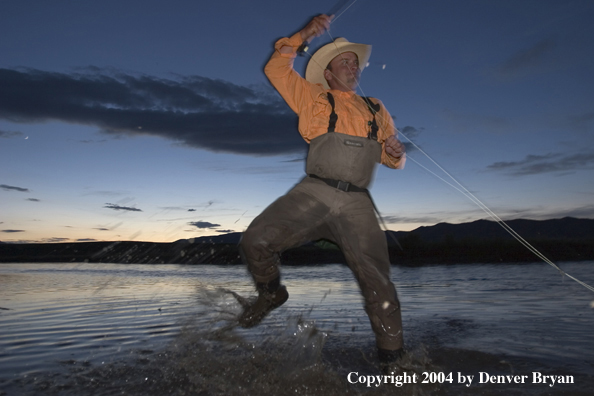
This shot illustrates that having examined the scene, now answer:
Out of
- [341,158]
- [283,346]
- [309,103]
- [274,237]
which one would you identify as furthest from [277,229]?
[283,346]

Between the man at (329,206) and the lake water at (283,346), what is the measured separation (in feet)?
1.86

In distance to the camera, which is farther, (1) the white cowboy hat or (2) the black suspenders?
(1) the white cowboy hat

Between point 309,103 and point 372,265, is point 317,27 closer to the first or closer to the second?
point 309,103

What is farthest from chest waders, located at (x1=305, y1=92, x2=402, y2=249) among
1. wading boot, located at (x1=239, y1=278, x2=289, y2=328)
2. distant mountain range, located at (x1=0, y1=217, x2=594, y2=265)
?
distant mountain range, located at (x1=0, y1=217, x2=594, y2=265)

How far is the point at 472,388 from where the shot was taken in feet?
10.7

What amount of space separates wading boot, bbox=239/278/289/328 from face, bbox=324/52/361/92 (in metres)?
1.80

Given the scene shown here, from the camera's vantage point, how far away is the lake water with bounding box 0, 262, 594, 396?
11.0 feet

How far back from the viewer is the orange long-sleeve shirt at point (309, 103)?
3496 millimetres

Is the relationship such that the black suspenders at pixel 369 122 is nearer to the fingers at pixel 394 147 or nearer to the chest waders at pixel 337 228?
the chest waders at pixel 337 228

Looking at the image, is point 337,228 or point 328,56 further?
point 328,56

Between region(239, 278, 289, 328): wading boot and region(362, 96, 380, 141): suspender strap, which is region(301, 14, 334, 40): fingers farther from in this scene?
region(239, 278, 289, 328): wading boot

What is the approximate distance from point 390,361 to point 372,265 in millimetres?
740

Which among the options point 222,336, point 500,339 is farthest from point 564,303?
point 222,336

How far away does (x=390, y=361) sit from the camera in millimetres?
3367
